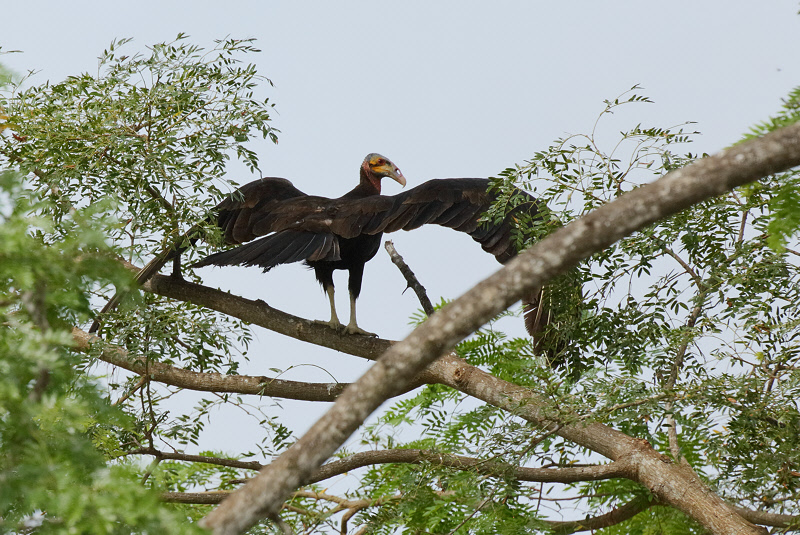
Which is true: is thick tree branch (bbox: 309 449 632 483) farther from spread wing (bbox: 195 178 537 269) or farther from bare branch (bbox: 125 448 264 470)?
spread wing (bbox: 195 178 537 269)

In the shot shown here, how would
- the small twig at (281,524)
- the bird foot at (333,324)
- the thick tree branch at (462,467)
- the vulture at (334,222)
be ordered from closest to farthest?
the small twig at (281,524) < the thick tree branch at (462,467) < the vulture at (334,222) < the bird foot at (333,324)

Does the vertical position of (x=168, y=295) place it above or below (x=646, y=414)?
above

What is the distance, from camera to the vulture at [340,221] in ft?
11.3

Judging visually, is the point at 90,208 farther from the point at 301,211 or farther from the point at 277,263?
the point at 301,211

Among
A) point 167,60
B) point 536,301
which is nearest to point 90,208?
point 167,60

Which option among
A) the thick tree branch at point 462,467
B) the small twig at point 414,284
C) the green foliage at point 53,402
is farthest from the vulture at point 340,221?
the green foliage at point 53,402

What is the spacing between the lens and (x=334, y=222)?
3.75m

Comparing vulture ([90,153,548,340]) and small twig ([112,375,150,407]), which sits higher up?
vulture ([90,153,548,340])

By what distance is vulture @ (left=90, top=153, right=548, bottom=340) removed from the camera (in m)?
3.39

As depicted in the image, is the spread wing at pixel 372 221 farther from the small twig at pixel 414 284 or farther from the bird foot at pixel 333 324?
the bird foot at pixel 333 324

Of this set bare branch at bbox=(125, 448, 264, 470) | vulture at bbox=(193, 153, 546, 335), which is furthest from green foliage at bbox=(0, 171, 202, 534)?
bare branch at bbox=(125, 448, 264, 470)

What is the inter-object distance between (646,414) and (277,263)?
1.55 meters

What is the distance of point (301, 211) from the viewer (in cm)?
386

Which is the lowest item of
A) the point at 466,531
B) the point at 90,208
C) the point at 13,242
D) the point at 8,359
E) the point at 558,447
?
the point at 8,359
